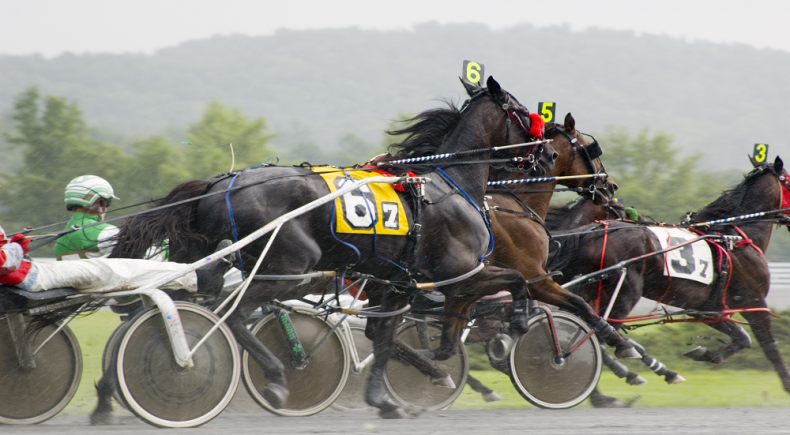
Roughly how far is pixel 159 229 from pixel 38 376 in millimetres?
1154

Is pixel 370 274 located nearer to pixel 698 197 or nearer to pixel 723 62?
pixel 698 197

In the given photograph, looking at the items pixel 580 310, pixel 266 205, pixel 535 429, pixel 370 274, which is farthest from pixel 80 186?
pixel 580 310

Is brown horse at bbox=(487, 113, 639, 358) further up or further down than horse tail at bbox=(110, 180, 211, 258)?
further down

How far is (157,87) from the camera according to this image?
5984cm

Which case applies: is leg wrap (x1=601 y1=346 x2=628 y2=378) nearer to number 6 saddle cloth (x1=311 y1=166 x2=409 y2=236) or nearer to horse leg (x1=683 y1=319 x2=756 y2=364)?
horse leg (x1=683 y1=319 x2=756 y2=364)

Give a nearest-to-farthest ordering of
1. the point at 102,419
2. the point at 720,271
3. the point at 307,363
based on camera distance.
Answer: the point at 102,419, the point at 307,363, the point at 720,271

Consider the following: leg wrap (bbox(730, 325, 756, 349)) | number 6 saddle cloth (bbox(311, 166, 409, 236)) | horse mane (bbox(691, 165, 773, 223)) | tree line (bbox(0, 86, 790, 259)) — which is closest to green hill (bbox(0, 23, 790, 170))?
tree line (bbox(0, 86, 790, 259))

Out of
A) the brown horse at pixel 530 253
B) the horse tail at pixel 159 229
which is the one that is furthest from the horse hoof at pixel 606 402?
the horse tail at pixel 159 229

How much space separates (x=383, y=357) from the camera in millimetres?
5941

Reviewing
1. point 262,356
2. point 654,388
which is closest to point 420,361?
point 262,356

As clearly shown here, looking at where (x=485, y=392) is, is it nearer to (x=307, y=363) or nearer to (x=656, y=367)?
(x=656, y=367)

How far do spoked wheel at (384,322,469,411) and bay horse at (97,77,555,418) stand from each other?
40cm

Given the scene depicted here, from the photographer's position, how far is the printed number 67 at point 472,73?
7012 mm

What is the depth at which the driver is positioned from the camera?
4258 millimetres
